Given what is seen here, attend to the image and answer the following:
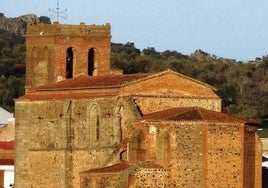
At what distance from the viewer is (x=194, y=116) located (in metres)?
56.9

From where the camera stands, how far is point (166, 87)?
62031 mm

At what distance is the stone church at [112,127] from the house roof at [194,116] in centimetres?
5

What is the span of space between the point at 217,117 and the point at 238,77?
214ft

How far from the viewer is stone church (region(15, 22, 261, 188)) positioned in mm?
56406

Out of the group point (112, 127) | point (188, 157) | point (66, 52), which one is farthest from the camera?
point (66, 52)

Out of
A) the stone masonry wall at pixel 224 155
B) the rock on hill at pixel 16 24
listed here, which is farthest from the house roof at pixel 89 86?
the rock on hill at pixel 16 24

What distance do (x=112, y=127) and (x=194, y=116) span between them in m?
5.76

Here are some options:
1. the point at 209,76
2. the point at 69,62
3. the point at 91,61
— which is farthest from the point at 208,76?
the point at 69,62

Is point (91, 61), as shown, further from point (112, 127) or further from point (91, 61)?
point (112, 127)

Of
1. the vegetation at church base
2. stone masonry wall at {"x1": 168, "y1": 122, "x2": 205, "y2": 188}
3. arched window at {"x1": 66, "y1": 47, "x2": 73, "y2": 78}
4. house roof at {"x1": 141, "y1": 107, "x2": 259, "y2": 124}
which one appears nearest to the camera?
stone masonry wall at {"x1": 168, "y1": 122, "x2": 205, "y2": 188}

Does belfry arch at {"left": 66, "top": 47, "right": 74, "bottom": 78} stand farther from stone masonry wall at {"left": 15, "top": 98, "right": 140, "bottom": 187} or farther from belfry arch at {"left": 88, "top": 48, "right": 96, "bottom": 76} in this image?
stone masonry wall at {"left": 15, "top": 98, "right": 140, "bottom": 187}

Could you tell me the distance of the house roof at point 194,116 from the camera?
56688 millimetres

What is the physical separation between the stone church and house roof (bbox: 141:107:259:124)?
1.9 inches

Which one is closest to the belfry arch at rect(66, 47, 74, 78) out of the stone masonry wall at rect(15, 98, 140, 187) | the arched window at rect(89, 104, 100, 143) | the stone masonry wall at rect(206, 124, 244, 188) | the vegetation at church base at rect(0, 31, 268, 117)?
the stone masonry wall at rect(15, 98, 140, 187)
